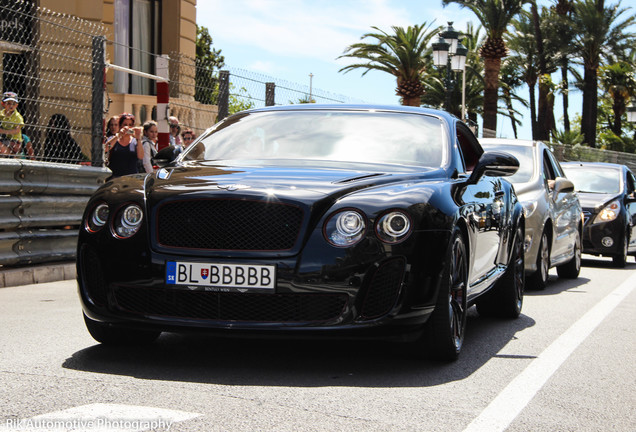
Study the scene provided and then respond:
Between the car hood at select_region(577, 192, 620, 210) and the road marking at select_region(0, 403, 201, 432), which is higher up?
the car hood at select_region(577, 192, 620, 210)

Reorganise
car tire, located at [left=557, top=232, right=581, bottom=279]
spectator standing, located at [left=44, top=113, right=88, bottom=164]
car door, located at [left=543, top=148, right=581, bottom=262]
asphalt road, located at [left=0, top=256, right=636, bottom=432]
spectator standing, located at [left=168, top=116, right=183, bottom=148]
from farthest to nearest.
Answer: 1. spectator standing, located at [left=168, top=116, right=183, bottom=148]
2. car tire, located at [left=557, top=232, right=581, bottom=279]
3. car door, located at [left=543, top=148, right=581, bottom=262]
4. spectator standing, located at [left=44, top=113, right=88, bottom=164]
5. asphalt road, located at [left=0, top=256, right=636, bottom=432]

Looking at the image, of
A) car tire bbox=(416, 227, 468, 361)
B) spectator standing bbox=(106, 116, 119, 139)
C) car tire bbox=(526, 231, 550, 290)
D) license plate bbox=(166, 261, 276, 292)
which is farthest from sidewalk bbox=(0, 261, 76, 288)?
car tire bbox=(416, 227, 468, 361)

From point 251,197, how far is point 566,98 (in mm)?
61483

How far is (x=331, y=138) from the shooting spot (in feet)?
21.3

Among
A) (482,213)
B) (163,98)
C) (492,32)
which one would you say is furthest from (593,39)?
(482,213)

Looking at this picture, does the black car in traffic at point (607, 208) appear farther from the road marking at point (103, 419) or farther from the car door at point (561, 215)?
the road marking at point (103, 419)

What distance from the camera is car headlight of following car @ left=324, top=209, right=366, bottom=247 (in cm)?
512

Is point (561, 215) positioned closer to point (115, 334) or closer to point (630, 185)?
point (630, 185)

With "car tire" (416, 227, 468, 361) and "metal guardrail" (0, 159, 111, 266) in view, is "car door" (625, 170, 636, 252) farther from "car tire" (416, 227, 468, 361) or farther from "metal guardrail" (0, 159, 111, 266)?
"car tire" (416, 227, 468, 361)

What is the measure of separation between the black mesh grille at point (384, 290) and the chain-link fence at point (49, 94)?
19.3 ft

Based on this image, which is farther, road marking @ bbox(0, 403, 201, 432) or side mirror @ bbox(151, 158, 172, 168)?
side mirror @ bbox(151, 158, 172, 168)

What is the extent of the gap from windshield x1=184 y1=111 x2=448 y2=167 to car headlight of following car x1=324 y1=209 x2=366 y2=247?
1.10 metres

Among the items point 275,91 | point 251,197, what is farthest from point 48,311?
point 275,91

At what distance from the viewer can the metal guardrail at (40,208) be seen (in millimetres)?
9828
